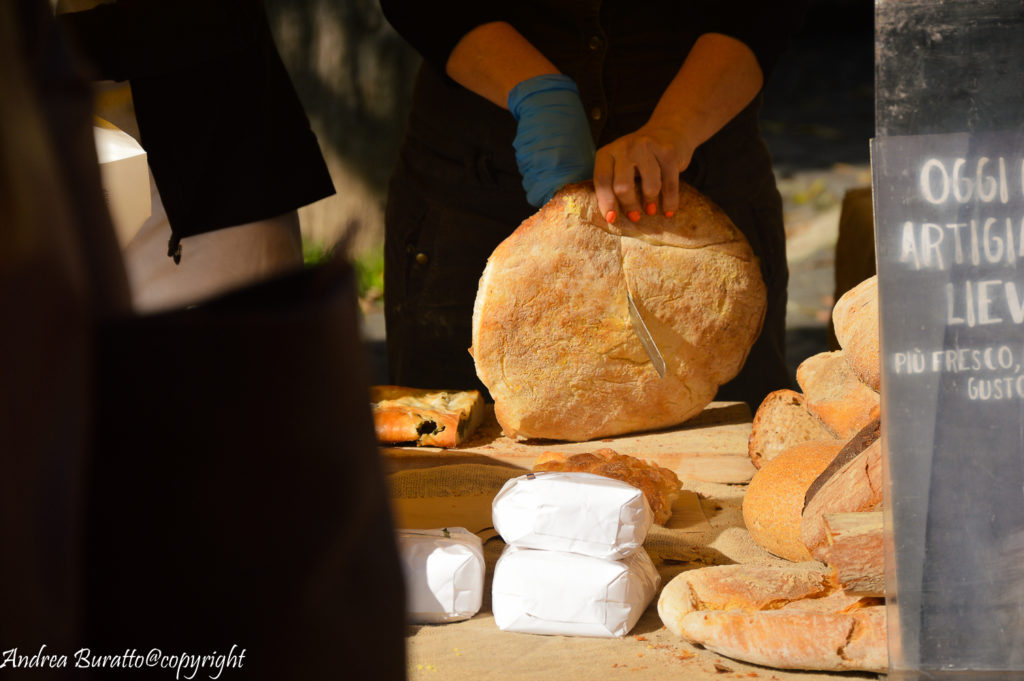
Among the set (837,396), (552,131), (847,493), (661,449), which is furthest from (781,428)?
(552,131)

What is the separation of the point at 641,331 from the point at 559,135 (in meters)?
0.55

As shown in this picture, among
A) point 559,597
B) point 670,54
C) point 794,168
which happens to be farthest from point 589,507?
point 794,168

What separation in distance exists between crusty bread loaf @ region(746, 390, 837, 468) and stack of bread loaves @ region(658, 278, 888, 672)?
177 mm

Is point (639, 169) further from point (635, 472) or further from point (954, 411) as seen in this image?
point (954, 411)

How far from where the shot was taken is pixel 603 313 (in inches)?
93.4

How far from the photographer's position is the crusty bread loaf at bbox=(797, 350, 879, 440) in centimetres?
191

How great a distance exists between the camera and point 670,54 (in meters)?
2.69

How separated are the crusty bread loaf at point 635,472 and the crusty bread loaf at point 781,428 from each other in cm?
28

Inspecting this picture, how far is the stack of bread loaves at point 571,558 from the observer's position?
1394 millimetres

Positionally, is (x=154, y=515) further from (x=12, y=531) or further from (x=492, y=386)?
(x=492, y=386)

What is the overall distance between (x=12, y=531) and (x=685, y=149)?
7.19 ft

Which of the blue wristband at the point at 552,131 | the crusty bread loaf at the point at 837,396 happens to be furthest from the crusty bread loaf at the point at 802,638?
the blue wristband at the point at 552,131

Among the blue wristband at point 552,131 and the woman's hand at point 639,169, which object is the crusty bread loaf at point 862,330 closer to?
the woman's hand at point 639,169

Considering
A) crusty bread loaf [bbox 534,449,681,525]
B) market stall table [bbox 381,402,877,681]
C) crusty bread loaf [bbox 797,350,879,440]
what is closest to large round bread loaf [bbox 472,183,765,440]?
market stall table [bbox 381,402,877,681]
